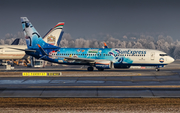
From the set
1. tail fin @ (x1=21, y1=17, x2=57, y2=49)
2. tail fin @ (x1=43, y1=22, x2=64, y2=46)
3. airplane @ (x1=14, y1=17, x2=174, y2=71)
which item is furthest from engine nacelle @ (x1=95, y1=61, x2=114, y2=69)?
tail fin @ (x1=43, y1=22, x2=64, y2=46)

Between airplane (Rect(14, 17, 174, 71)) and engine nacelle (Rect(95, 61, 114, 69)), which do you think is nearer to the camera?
engine nacelle (Rect(95, 61, 114, 69))

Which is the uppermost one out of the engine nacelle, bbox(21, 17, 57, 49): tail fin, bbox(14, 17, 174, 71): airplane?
bbox(21, 17, 57, 49): tail fin

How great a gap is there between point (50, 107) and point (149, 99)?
339 inches

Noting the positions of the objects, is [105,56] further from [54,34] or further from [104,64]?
[54,34]

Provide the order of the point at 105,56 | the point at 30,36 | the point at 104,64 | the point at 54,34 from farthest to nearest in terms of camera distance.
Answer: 1. the point at 54,34
2. the point at 30,36
3. the point at 105,56
4. the point at 104,64

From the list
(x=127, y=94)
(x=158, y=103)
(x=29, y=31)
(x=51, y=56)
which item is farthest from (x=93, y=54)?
(x=158, y=103)

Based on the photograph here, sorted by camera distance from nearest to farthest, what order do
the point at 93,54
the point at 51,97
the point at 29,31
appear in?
the point at 51,97 < the point at 93,54 < the point at 29,31

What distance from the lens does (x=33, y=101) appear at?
22625 millimetres

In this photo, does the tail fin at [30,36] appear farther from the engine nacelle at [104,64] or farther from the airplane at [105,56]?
the engine nacelle at [104,64]

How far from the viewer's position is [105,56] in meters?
54.7

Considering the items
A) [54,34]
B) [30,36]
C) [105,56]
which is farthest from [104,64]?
[54,34]

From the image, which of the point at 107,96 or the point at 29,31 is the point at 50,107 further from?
the point at 29,31

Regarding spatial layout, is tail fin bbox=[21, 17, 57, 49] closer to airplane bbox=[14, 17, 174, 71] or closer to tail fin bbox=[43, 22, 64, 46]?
airplane bbox=[14, 17, 174, 71]

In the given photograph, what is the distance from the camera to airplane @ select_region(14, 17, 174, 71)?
174 ft
